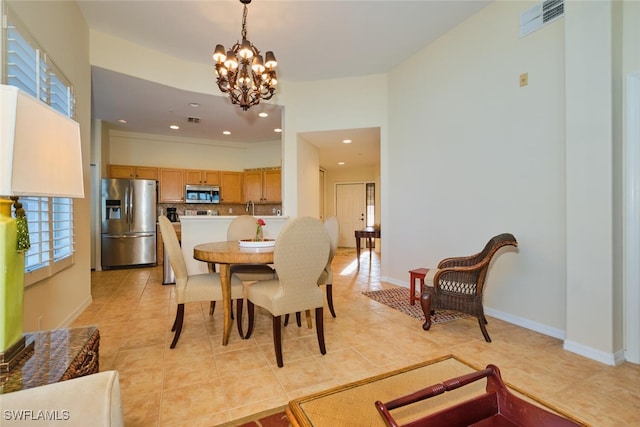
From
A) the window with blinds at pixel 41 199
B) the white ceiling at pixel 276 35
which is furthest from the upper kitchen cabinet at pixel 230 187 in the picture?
the window with blinds at pixel 41 199

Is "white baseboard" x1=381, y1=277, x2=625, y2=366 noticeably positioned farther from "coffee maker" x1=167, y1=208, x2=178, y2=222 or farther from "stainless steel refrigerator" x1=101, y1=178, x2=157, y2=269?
"coffee maker" x1=167, y1=208, x2=178, y2=222

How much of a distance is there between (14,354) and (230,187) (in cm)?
623

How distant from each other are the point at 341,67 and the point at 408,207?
2223mm

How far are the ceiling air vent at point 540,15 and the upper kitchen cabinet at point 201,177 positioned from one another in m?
6.00

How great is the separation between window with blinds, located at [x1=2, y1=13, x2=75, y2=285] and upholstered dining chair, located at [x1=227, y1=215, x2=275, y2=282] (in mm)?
1458

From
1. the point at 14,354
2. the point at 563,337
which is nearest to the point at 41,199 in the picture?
the point at 14,354

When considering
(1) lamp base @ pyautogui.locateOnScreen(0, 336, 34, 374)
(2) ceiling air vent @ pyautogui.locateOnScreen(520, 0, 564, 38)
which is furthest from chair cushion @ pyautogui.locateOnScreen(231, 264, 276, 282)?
(2) ceiling air vent @ pyautogui.locateOnScreen(520, 0, 564, 38)

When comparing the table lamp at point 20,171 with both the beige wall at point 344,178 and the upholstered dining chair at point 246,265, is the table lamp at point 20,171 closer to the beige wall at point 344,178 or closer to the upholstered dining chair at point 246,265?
the upholstered dining chair at point 246,265

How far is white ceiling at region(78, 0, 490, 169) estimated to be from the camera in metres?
3.02

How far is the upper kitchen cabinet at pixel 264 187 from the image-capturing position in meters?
7.00

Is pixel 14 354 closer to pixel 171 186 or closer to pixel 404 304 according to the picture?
pixel 404 304

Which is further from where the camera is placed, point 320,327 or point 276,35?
point 276,35

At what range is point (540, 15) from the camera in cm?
257

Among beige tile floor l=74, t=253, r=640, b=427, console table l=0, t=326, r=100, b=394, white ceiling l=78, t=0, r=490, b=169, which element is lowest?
beige tile floor l=74, t=253, r=640, b=427
